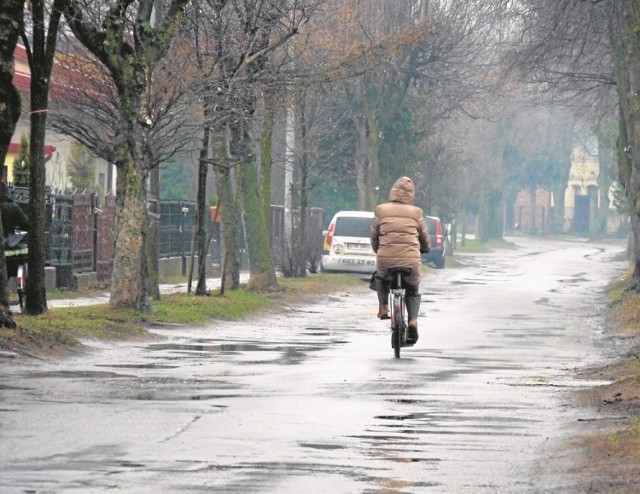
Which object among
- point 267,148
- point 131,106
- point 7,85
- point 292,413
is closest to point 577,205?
point 267,148

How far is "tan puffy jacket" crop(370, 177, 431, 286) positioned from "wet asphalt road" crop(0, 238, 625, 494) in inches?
41.5

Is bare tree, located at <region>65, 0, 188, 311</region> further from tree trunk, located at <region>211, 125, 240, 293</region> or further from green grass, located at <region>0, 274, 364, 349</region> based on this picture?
tree trunk, located at <region>211, 125, 240, 293</region>

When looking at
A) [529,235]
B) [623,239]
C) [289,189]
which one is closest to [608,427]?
[289,189]

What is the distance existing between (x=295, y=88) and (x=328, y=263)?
12.0m

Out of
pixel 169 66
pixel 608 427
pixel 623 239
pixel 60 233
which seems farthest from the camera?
pixel 623 239

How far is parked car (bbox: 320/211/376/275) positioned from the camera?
4191 cm

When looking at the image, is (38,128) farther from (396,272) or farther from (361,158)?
(361,158)

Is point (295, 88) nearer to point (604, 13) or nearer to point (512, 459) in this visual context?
point (604, 13)

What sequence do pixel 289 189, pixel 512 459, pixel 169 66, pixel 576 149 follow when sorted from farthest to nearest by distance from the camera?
pixel 576 149 → pixel 289 189 → pixel 169 66 → pixel 512 459

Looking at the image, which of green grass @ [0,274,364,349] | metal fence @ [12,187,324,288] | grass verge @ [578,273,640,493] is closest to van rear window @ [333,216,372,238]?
metal fence @ [12,187,324,288]

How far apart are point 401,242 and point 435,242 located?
116 feet

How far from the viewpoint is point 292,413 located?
11672 mm

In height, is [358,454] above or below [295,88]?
below

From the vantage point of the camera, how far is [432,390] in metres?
13.7
